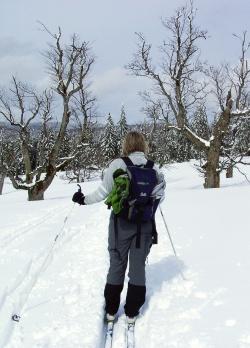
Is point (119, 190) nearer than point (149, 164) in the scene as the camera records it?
Yes

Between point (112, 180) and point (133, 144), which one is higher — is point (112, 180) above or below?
below

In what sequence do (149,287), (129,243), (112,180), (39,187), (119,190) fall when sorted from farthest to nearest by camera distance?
(39,187) → (149,287) → (129,243) → (112,180) → (119,190)

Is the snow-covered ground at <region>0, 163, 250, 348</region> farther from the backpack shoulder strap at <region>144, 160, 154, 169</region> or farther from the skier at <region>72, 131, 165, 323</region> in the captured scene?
the backpack shoulder strap at <region>144, 160, 154, 169</region>

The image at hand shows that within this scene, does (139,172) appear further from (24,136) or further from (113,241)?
(24,136)

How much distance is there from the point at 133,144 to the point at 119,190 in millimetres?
587

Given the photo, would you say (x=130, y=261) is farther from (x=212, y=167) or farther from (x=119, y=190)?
(x=212, y=167)

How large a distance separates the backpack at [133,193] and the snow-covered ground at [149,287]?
1.19 meters

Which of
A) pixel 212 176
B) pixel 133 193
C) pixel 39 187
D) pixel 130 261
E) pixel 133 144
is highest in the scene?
pixel 133 144

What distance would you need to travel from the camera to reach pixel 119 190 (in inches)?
182

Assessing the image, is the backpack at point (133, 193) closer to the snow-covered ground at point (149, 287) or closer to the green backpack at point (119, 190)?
the green backpack at point (119, 190)

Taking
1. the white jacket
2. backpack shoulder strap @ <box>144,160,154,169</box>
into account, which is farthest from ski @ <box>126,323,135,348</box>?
backpack shoulder strap @ <box>144,160,154,169</box>

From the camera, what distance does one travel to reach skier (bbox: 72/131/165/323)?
4770mm

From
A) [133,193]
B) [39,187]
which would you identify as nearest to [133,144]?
[133,193]

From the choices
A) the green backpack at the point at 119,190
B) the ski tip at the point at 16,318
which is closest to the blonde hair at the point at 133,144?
the green backpack at the point at 119,190
